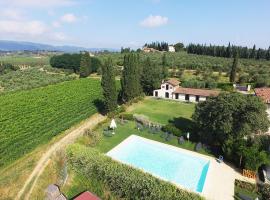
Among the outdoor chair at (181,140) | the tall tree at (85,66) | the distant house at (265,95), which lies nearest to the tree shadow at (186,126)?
the outdoor chair at (181,140)

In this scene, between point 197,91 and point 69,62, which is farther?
Result: point 69,62

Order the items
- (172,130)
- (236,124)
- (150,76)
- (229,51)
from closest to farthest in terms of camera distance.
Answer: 1. (236,124)
2. (172,130)
3. (150,76)
4. (229,51)

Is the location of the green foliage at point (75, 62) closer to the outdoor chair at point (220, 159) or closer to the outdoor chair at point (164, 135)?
the outdoor chair at point (164, 135)

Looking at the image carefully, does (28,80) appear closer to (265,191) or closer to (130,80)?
(130,80)

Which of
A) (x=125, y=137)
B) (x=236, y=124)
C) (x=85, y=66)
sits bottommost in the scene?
(x=125, y=137)

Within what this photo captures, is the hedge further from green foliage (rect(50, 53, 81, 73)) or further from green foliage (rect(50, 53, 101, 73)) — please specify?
green foliage (rect(50, 53, 81, 73))

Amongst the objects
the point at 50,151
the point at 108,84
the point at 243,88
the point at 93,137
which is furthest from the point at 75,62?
the point at 50,151

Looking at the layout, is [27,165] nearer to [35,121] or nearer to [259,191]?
[35,121]
